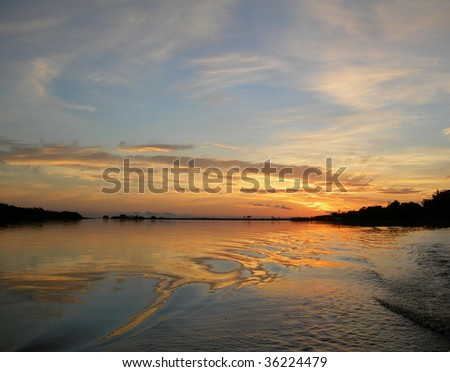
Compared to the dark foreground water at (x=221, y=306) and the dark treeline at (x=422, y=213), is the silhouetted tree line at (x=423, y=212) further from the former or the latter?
the dark foreground water at (x=221, y=306)

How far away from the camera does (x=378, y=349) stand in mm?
8328

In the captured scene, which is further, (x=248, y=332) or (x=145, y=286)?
(x=145, y=286)

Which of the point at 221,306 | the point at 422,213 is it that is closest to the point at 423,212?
the point at 422,213

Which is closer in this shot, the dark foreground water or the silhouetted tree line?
the dark foreground water

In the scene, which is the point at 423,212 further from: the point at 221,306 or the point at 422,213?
the point at 221,306

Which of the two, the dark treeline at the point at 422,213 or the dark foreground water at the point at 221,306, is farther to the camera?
the dark treeline at the point at 422,213

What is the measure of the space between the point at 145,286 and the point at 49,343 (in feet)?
23.4

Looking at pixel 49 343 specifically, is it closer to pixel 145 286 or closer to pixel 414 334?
pixel 145 286

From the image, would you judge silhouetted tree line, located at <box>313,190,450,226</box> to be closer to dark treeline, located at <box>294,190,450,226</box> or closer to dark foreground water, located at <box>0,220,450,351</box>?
dark treeline, located at <box>294,190,450,226</box>

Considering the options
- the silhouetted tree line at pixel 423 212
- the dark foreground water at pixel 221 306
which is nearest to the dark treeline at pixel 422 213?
the silhouetted tree line at pixel 423 212

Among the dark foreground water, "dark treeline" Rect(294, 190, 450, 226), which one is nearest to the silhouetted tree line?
"dark treeline" Rect(294, 190, 450, 226)

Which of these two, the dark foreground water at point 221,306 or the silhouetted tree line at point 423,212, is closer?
the dark foreground water at point 221,306

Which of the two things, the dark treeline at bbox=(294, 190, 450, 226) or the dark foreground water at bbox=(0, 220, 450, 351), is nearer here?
the dark foreground water at bbox=(0, 220, 450, 351)

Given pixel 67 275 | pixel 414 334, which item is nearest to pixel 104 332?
pixel 414 334
